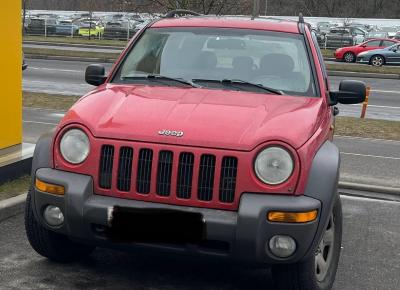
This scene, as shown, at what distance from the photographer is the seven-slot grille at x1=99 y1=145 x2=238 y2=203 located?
12.0ft

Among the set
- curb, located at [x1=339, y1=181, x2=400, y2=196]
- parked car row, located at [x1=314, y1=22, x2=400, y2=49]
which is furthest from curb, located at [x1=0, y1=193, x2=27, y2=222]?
parked car row, located at [x1=314, y1=22, x2=400, y2=49]

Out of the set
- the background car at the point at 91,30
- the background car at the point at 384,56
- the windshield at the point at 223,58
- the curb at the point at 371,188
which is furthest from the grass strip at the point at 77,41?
the windshield at the point at 223,58

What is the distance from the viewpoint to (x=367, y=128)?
12.6m

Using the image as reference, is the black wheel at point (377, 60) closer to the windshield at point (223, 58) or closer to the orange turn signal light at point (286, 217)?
the windshield at point (223, 58)

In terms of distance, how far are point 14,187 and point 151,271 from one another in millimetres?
2247

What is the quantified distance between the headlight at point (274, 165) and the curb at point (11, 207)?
8.92ft

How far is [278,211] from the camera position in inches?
140

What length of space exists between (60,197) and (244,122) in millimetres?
1206

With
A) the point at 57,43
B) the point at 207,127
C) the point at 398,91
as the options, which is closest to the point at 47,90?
the point at 398,91

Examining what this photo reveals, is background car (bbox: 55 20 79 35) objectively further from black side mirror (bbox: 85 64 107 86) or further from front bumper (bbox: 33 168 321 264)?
front bumper (bbox: 33 168 321 264)

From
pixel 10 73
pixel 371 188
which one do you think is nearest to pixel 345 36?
pixel 371 188

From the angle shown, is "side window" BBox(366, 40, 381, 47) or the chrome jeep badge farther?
"side window" BBox(366, 40, 381, 47)

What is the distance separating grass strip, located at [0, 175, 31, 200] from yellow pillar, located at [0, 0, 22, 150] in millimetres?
421

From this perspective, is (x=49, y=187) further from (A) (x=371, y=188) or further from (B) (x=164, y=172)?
(A) (x=371, y=188)
